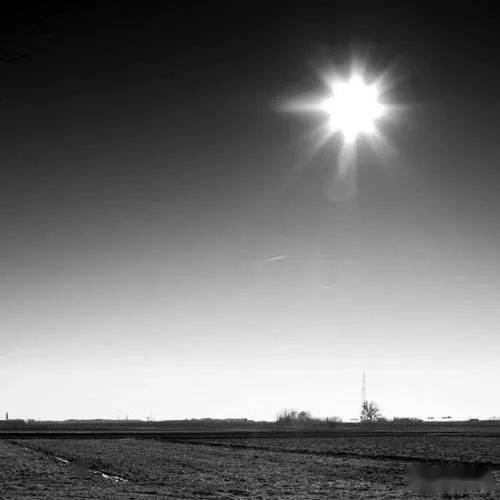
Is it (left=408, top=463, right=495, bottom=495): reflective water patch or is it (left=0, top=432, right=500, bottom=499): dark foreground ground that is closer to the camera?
(left=0, top=432, right=500, bottom=499): dark foreground ground

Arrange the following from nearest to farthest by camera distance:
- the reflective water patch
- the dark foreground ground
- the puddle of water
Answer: the dark foreground ground, the reflective water patch, the puddle of water

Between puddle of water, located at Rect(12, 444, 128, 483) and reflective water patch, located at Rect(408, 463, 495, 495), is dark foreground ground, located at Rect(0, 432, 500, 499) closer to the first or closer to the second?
puddle of water, located at Rect(12, 444, 128, 483)

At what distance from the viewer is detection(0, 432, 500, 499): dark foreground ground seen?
1107 inches

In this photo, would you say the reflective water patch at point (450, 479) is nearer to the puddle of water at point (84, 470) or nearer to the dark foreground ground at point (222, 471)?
the dark foreground ground at point (222, 471)

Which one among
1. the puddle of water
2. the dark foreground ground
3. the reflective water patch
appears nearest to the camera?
the dark foreground ground

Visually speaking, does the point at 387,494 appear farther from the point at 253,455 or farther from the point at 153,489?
the point at 253,455

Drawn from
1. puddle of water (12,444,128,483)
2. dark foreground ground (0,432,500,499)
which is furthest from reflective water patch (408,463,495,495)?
puddle of water (12,444,128,483)

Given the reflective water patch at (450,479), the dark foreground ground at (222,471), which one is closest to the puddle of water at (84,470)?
the dark foreground ground at (222,471)

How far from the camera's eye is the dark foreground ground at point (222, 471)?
28.1 m

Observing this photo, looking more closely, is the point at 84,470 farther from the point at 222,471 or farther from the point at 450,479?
the point at 450,479

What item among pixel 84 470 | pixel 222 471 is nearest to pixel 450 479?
pixel 222 471

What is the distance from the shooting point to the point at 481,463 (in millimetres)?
44156

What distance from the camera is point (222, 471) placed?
37656mm

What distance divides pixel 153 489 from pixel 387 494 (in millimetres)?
10075
